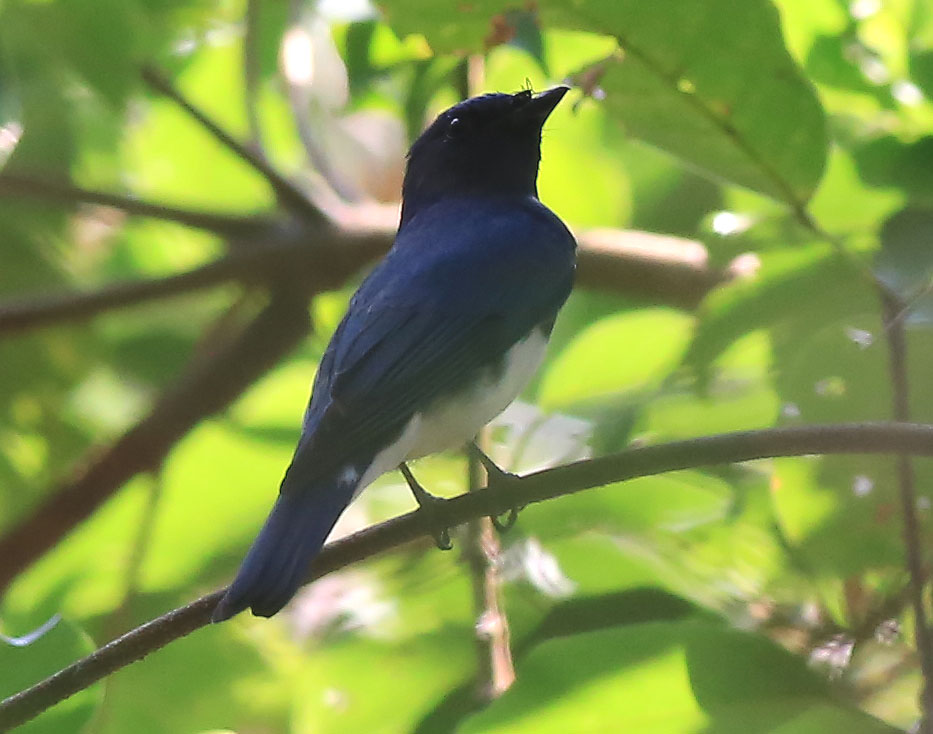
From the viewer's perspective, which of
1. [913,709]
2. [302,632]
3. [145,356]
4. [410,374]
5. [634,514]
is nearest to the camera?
[913,709]

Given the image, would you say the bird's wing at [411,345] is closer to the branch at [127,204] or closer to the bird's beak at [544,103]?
the bird's beak at [544,103]

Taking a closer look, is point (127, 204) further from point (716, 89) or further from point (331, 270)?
point (716, 89)

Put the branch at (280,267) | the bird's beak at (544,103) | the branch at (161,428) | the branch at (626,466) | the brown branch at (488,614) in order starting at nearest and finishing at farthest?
the branch at (626,466), the brown branch at (488,614), the bird's beak at (544,103), the branch at (161,428), the branch at (280,267)

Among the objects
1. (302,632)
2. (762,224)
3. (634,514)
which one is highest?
(762,224)

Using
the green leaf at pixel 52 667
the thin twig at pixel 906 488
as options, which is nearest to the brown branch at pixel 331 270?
the thin twig at pixel 906 488

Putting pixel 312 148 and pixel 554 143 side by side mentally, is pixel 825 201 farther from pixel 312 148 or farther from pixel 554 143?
pixel 312 148

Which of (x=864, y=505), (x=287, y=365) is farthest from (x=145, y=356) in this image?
(x=864, y=505)
